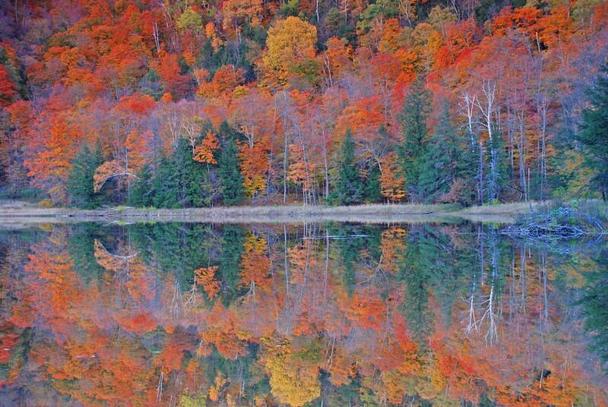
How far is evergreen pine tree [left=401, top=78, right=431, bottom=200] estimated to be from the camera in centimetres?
5045

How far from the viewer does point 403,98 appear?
189ft

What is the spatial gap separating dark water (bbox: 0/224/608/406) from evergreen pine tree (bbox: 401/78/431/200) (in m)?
29.8

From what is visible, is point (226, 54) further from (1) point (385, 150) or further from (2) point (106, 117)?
(1) point (385, 150)

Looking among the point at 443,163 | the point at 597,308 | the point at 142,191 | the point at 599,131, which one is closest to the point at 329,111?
the point at 443,163

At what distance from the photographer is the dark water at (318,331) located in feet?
28.2

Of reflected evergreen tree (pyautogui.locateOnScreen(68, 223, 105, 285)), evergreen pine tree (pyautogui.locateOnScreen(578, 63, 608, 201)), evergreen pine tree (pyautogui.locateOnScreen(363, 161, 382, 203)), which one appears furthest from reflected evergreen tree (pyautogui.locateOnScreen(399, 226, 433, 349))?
evergreen pine tree (pyautogui.locateOnScreen(363, 161, 382, 203))

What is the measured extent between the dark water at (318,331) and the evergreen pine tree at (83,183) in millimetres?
39654

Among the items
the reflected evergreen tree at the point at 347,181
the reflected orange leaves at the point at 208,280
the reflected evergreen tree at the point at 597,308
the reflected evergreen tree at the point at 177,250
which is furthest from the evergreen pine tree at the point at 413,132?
the reflected evergreen tree at the point at 597,308

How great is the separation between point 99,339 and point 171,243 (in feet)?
56.5

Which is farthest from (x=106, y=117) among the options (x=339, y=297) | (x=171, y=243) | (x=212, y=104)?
(x=339, y=297)

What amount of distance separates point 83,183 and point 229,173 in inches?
510

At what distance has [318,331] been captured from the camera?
11.5m

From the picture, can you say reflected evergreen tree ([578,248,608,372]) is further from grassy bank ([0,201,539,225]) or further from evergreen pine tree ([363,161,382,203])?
evergreen pine tree ([363,161,382,203])

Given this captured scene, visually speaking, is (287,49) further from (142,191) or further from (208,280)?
(208,280)
